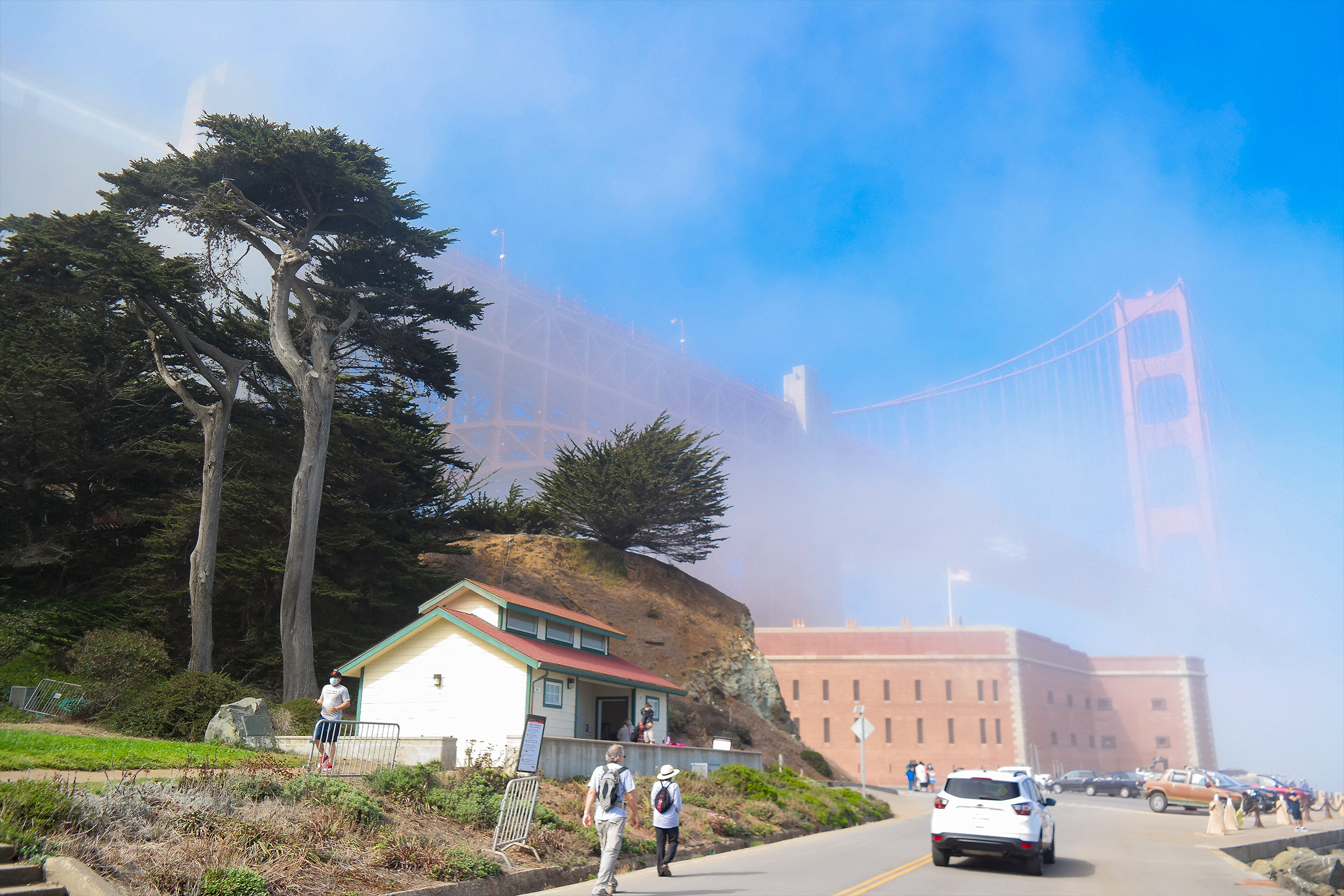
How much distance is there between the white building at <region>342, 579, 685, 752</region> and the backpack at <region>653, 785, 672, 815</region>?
652cm

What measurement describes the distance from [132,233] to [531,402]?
6495cm

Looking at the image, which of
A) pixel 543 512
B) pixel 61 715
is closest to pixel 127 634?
pixel 61 715

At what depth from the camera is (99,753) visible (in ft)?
46.6

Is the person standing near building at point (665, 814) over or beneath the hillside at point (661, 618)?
beneath

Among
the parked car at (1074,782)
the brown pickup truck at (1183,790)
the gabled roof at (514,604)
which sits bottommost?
the parked car at (1074,782)

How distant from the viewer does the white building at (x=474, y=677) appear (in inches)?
834

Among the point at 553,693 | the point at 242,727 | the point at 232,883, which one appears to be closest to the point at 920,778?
the point at 553,693

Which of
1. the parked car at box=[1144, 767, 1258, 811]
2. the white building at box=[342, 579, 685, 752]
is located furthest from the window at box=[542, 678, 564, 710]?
the parked car at box=[1144, 767, 1258, 811]

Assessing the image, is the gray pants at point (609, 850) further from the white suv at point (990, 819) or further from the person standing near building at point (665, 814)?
the white suv at point (990, 819)

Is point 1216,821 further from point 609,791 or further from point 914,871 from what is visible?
point 609,791

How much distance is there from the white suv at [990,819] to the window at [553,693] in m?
9.89

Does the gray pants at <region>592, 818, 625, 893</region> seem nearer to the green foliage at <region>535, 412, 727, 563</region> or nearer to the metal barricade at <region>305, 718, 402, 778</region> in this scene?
the metal barricade at <region>305, 718, 402, 778</region>

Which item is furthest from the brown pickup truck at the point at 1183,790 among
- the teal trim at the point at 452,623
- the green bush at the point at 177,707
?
the green bush at the point at 177,707

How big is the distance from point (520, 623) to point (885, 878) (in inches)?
526
